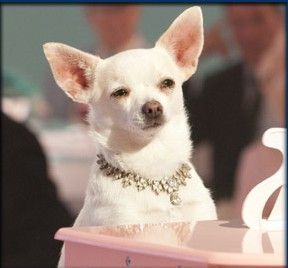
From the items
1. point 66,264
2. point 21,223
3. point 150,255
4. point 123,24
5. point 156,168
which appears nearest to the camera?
point 150,255

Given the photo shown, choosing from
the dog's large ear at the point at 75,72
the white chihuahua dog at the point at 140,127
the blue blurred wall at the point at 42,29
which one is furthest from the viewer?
the blue blurred wall at the point at 42,29

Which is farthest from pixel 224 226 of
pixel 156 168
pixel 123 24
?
pixel 123 24

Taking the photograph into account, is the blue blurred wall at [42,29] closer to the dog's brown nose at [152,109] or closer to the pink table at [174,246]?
the dog's brown nose at [152,109]

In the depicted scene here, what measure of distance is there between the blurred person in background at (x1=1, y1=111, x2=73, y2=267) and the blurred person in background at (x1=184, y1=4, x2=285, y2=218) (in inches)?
29.2

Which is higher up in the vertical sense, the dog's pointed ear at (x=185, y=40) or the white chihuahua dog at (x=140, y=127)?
the dog's pointed ear at (x=185, y=40)

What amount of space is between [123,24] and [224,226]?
109 inches

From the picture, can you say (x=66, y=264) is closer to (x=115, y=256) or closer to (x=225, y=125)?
(x=115, y=256)

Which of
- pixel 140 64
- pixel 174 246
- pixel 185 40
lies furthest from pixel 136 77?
pixel 174 246

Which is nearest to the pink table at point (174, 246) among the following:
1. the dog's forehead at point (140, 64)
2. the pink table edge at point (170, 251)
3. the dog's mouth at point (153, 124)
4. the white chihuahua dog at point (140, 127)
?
the pink table edge at point (170, 251)

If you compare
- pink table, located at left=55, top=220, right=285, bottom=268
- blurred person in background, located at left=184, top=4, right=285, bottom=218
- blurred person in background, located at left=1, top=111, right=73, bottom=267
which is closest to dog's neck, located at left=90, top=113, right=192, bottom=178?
pink table, located at left=55, top=220, right=285, bottom=268

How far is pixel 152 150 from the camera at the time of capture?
205 cm

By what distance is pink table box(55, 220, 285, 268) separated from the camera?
141cm

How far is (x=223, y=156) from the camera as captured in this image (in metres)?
4.40

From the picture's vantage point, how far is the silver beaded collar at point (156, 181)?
1948 millimetres
